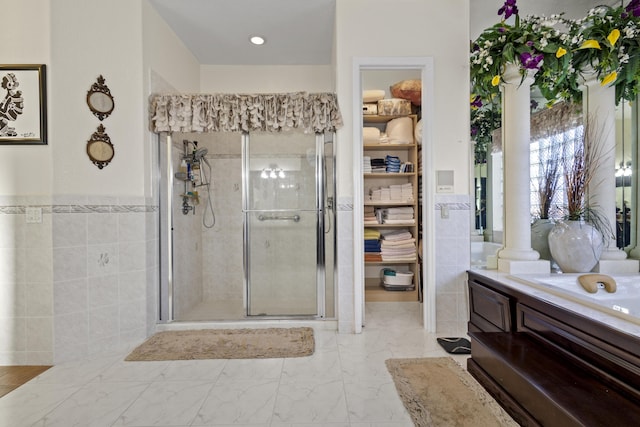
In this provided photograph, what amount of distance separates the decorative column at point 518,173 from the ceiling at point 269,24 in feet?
2.07

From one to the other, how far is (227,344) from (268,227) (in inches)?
42.7

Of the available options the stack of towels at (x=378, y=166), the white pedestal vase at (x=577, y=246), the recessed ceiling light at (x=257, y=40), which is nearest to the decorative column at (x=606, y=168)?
the white pedestal vase at (x=577, y=246)

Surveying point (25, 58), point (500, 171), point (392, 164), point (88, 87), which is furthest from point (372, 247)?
point (25, 58)

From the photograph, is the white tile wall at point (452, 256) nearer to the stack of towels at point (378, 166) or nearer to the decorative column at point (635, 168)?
the stack of towels at point (378, 166)

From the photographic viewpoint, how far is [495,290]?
216 centimetres

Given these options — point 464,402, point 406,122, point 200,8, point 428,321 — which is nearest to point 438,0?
point 406,122

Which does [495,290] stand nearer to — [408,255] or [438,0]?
[408,255]

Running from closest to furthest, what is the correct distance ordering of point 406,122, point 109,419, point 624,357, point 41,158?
point 624,357 < point 109,419 < point 41,158 < point 406,122

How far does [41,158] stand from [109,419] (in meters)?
1.68

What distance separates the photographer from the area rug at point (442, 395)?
152 cm

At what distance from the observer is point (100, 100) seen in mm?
2291

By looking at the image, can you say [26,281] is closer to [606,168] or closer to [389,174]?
[389,174]

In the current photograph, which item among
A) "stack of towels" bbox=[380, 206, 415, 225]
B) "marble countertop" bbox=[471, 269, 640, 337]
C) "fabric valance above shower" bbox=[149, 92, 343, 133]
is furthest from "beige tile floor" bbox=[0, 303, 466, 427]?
"fabric valance above shower" bbox=[149, 92, 343, 133]

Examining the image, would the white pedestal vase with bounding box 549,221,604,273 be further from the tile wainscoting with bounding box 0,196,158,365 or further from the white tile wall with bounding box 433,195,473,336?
the tile wainscoting with bounding box 0,196,158,365
